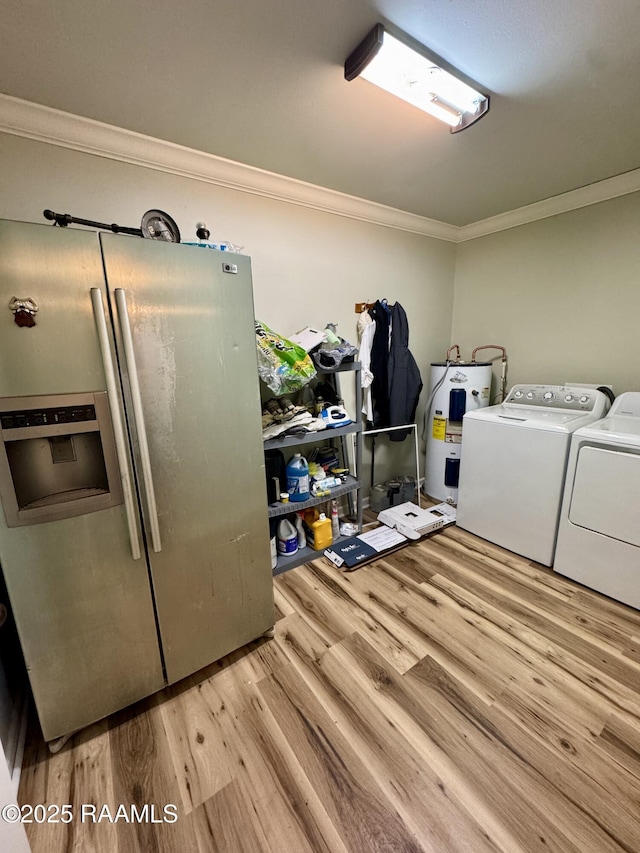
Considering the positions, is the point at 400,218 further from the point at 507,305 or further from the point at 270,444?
the point at 270,444

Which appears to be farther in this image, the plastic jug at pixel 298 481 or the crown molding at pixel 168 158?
the plastic jug at pixel 298 481

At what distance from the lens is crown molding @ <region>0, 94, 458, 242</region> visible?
135cm

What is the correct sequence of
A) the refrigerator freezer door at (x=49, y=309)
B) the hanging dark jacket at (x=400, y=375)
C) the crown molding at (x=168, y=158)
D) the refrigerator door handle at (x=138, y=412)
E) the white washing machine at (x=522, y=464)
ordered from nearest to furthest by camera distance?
the refrigerator freezer door at (x=49, y=309) < the refrigerator door handle at (x=138, y=412) < the crown molding at (x=168, y=158) < the white washing machine at (x=522, y=464) < the hanging dark jacket at (x=400, y=375)

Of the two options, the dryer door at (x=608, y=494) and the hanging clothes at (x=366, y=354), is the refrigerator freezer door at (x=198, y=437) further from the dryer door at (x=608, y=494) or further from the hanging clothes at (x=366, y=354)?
the dryer door at (x=608, y=494)

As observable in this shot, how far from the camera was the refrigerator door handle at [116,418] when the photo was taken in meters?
1.01

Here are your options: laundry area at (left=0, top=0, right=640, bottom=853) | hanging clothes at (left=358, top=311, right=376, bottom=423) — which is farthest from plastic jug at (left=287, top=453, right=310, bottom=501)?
hanging clothes at (left=358, top=311, right=376, bottom=423)

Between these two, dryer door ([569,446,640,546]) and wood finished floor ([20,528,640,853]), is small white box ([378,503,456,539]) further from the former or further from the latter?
dryer door ([569,446,640,546])

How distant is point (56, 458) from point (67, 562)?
344 millimetres

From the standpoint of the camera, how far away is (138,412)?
1.09m

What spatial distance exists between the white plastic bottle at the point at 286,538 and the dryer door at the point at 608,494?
1.67 metres

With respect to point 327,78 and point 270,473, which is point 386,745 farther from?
point 327,78

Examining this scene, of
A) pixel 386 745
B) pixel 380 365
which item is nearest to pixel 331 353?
pixel 380 365

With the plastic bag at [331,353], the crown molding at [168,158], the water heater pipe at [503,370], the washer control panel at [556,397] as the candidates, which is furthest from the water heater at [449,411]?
the crown molding at [168,158]

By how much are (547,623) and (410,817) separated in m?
1.14
